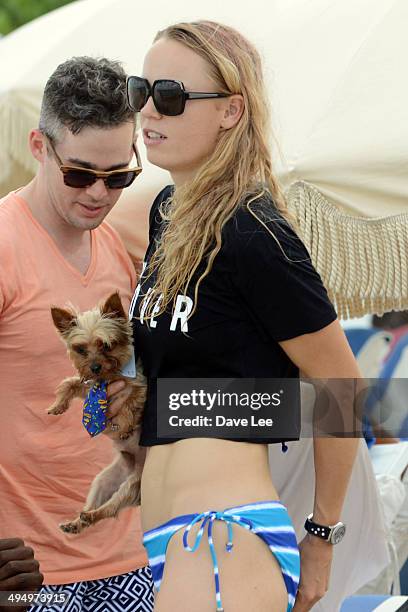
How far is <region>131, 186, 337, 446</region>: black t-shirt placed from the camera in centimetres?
221

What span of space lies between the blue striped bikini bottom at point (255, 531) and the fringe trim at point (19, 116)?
1.95 m

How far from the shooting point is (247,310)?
2.26 meters

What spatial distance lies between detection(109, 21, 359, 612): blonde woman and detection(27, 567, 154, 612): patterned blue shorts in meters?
0.77

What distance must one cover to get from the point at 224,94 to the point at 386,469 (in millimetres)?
2733

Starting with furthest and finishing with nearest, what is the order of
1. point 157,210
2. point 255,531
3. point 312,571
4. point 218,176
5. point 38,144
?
point 38,144, point 157,210, point 312,571, point 218,176, point 255,531

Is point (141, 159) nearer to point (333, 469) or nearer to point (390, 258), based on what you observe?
point (390, 258)

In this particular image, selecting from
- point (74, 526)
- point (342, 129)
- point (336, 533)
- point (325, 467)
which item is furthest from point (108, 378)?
point (342, 129)

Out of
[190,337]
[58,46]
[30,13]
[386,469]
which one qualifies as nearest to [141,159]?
[58,46]

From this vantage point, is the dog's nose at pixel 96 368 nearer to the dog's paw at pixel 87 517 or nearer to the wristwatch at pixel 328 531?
the dog's paw at pixel 87 517

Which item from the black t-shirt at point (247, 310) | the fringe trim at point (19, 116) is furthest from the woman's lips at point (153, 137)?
the fringe trim at point (19, 116)

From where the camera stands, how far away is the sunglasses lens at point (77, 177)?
2.86m

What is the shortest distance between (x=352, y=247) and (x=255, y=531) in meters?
1.10

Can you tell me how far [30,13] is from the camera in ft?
56.7

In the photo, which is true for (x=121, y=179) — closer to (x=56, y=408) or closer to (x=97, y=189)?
(x=97, y=189)
